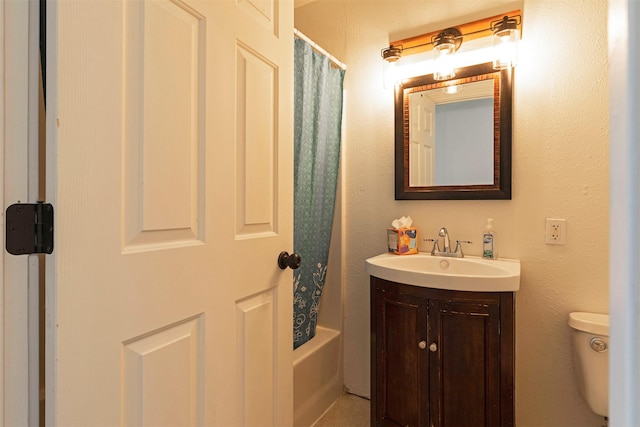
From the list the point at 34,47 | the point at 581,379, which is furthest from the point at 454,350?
the point at 34,47

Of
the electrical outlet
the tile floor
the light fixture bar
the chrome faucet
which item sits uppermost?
the light fixture bar

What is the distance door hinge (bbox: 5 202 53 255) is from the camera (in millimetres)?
574

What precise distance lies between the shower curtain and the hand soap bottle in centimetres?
81

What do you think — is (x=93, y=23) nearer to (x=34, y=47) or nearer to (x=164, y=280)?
(x=34, y=47)

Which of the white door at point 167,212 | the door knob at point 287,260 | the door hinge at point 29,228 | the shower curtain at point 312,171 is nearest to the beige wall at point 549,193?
the shower curtain at point 312,171

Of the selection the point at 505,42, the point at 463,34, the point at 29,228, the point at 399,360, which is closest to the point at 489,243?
the point at 399,360

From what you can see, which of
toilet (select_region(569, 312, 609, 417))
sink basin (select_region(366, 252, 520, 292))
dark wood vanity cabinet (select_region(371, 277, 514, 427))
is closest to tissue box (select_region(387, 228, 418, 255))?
sink basin (select_region(366, 252, 520, 292))

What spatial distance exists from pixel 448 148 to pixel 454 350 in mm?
987

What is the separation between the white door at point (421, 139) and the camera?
1.82 meters

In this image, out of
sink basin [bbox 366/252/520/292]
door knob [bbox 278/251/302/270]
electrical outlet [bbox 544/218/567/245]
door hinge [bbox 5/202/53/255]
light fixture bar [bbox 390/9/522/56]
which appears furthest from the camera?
light fixture bar [bbox 390/9/522/56]

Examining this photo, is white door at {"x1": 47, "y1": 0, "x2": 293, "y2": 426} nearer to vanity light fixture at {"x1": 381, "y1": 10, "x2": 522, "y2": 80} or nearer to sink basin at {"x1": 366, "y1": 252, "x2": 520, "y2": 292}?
sink basin at {"x1": 366, "y1": 252, "x2": 520, "y2": 292}

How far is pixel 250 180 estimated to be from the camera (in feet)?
3.46

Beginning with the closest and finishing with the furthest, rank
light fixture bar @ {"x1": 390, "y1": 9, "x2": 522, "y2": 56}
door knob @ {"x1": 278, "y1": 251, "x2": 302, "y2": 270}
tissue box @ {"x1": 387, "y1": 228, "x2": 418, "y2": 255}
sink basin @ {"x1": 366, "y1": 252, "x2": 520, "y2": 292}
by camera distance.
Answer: door knob @ {"x1": 278, "y1": 251, "x2": 302, "y2": 270} < sink basin @ {"x1": 366, "y1": 252, "x2": 520, "y2": 292} < light fixture bar @ {"x1": 390, "y1": 9, "x2": 522, "y2": 56} < tissue box @ {"x1": 387, "y1": 228, "x2": 418, "y2": 255}

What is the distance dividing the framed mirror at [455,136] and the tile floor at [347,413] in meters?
1.20
